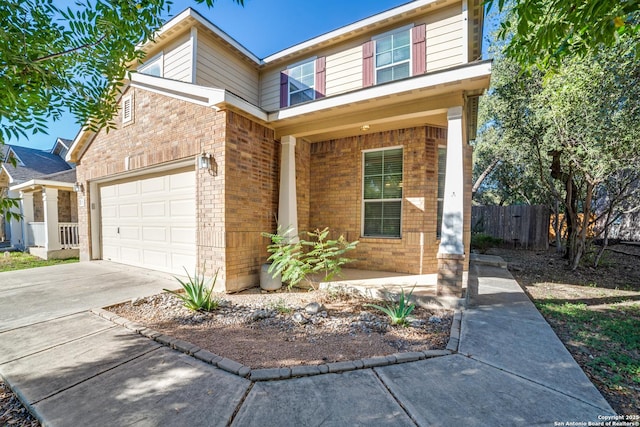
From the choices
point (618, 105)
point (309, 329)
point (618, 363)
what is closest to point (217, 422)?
point (309, 329)

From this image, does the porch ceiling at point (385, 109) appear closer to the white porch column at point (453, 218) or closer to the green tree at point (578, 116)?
the white porch column at point (453, 218)

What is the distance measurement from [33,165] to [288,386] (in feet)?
63.6

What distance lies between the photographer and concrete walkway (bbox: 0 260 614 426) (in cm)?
193

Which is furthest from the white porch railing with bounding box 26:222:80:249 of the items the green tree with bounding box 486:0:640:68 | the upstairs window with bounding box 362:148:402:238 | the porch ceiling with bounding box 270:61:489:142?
the green tree with bounding box 486:0:640:68

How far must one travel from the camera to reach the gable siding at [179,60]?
677 centimetres

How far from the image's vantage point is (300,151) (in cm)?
646

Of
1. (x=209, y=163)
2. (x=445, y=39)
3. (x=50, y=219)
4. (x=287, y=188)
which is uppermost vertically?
(x=445, y=39)

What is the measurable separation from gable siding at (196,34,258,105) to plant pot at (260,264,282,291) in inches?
199

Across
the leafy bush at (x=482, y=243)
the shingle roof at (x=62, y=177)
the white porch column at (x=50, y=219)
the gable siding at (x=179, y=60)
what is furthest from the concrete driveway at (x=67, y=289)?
the leafy bush at (x=482, y=243)

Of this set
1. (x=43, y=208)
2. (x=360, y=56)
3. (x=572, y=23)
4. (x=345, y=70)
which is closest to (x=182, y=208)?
(x=345, y=70)

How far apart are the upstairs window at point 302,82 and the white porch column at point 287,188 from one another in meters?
2.43

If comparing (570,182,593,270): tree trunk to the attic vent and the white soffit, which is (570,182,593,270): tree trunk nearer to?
the white soffit

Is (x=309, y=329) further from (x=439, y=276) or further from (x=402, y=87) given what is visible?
(x=402, y=87)

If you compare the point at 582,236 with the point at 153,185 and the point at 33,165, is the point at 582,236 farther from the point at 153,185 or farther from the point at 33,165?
the point at 33,165
